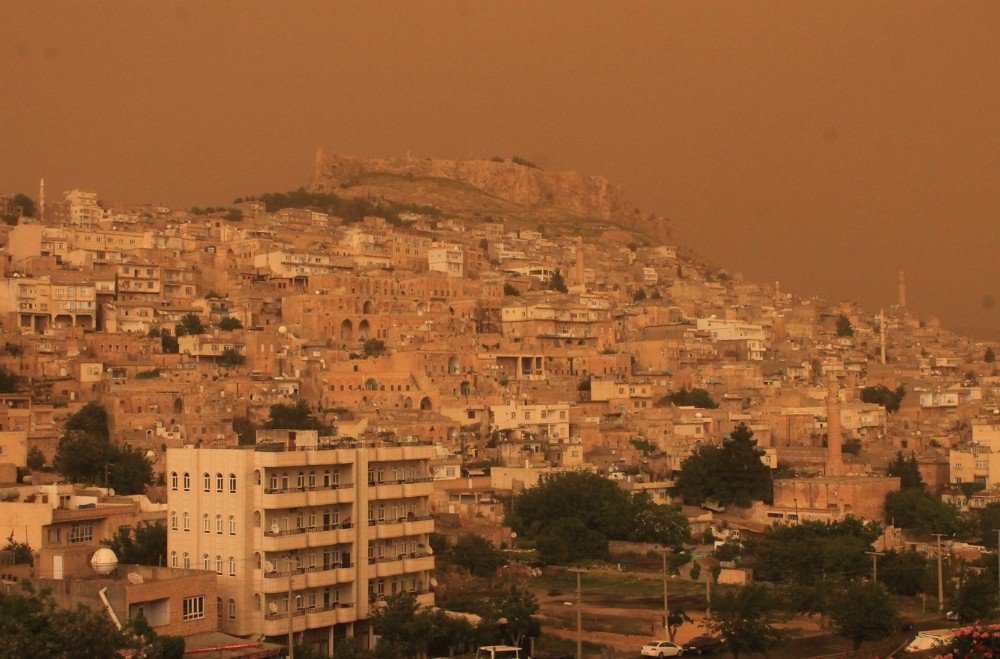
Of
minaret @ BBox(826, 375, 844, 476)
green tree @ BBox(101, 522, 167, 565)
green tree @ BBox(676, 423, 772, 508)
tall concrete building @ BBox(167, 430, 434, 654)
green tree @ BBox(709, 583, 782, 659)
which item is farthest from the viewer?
minaret @ BBox(826, 375, 844, 476)

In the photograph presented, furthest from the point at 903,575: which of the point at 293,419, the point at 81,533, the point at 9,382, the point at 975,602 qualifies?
the point at 9,382

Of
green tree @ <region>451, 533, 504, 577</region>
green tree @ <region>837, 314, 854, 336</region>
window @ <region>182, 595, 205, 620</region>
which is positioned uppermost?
green tree @ <region>837, 314, 854, 336</region>

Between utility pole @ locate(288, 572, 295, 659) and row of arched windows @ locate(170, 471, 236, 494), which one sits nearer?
utility pole @ locate(288, 572, 295, 659)

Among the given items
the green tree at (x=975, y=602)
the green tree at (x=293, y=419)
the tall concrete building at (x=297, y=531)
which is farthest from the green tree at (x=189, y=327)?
the green tree at (x=975, y=602)

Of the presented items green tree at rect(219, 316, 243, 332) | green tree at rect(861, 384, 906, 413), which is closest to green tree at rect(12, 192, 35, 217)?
green tree at rect(219, 316, 243, 332)

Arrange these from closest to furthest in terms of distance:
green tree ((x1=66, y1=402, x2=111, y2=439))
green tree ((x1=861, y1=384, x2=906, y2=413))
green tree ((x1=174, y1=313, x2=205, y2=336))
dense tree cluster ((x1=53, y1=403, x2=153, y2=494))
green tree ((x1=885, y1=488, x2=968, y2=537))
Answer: dense tree cluster ((x1=53, y1=403, x2=153, y2=494)) → green tree ((x1=885, y1=488, x2=968, y2=537)) → green tree ((x1=66, y1=402, x2=111, y2=439)) → green tree ((x1=174, y1=313, x2=205, y2=336)) → green tree ((x1=861, y1=384, x2=906, y2=413))

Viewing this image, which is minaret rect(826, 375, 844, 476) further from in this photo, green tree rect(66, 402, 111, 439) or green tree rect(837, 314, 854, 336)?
green tree rect(837, 314, 854, 336)

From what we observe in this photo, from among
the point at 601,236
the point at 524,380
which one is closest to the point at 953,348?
the point at 601,236
